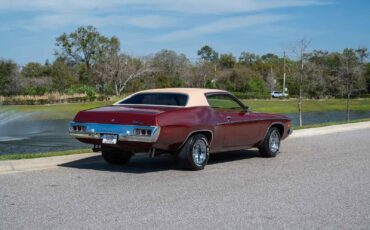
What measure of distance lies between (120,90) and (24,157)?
150 feet

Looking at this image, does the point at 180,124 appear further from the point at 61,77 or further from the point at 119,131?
the point at 61,77

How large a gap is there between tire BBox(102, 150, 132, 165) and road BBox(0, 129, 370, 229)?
19 cm

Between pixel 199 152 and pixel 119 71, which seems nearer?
pixel 199 152

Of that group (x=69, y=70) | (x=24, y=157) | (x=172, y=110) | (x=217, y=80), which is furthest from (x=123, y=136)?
(x=217, y=80)

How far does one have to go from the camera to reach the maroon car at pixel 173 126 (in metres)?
9.34

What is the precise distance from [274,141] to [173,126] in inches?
143

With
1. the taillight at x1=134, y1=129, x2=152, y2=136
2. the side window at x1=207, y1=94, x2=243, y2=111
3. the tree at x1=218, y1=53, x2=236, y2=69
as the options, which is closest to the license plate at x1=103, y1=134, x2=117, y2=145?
the taillight at x1=134, y1=129, x2=152, y2=136

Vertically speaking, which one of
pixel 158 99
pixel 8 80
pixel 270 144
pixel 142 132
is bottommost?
pixel 270 144

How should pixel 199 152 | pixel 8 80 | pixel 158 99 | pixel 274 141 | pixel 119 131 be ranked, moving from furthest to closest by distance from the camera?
pixel 8 80
pixel 274 141
pixel 158 99
pixel 199 152
pixel 119 131

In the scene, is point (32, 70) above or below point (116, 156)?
above

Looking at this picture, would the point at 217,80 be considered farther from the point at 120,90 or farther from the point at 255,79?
the point at 120,90

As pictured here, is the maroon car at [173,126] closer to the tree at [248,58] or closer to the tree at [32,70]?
the tree at [32,70]

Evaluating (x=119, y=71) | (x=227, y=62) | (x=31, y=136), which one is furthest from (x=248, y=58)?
(x=31, y=136)

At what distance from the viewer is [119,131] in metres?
9.40
